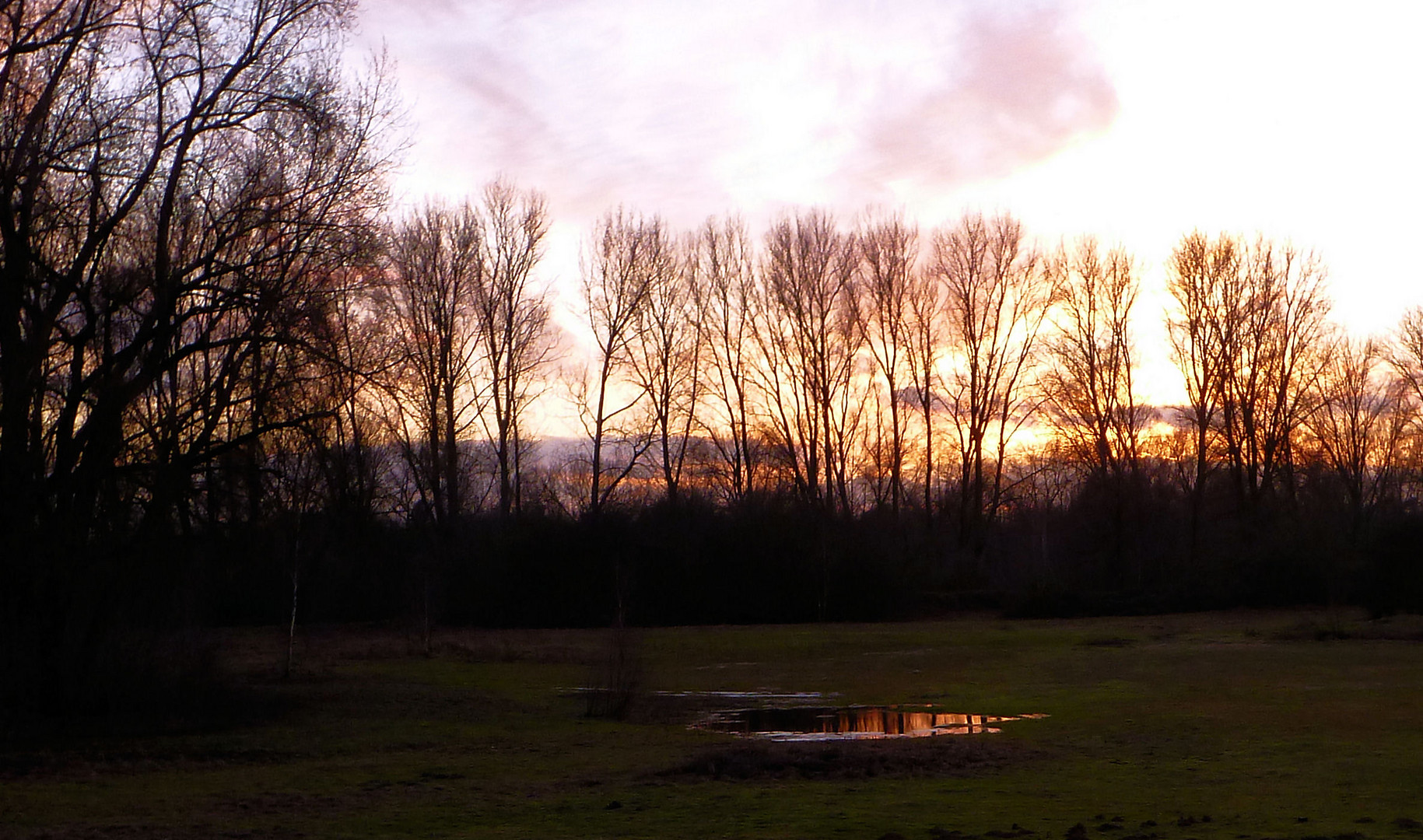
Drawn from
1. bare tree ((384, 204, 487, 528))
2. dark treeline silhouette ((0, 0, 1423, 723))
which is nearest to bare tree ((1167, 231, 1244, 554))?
dark treeline silhouette ((0, 0, 1423, 723))

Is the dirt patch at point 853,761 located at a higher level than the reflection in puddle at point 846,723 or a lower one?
higher

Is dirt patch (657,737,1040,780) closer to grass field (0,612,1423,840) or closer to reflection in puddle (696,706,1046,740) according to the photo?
grass field (0,612,1423,840)

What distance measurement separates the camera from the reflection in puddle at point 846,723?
57.7 feet

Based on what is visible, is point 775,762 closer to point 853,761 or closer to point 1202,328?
point 853,761

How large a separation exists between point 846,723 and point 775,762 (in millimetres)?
5948

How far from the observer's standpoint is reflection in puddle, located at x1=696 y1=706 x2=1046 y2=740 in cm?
1759

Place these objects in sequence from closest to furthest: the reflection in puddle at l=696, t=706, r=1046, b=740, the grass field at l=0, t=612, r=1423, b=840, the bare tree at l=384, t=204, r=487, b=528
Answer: the grass field at l=0, t=612, r=1423, b=840, the reflection in puddle at l=696, t=706, r=1046, b=740, the bare tree at l=384, t=204, r=487, b=528

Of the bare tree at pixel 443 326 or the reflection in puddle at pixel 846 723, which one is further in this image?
the bare tree at pixel 443 326

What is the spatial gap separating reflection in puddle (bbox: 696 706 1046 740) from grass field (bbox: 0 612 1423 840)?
0.83m

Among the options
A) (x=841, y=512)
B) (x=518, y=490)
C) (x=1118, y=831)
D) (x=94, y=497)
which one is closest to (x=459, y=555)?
(x=518, y=490)

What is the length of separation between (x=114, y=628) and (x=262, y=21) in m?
9.52

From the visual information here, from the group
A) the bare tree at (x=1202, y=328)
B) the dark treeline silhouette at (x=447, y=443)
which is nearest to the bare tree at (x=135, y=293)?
the dark treeline silhouette at (x=447, y=443)

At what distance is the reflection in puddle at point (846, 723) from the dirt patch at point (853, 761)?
1997 millimetres

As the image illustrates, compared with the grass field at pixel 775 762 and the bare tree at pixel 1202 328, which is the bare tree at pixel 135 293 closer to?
the grass field at pixel 775 762
